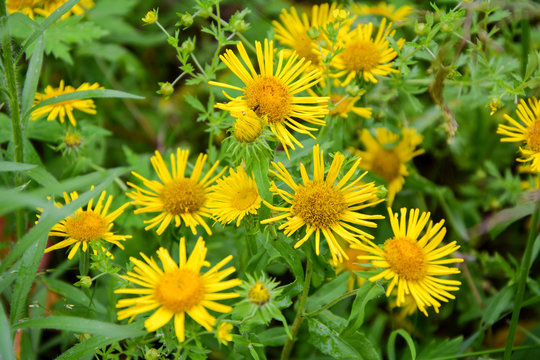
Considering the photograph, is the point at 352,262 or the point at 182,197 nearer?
the point at 182,197

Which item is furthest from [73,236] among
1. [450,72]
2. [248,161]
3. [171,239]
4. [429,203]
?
[429,203]

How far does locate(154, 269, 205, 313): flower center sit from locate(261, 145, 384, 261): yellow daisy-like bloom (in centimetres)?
24

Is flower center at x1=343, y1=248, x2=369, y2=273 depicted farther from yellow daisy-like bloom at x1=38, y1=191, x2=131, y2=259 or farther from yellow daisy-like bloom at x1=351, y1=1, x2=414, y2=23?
yellow daisy-like bloom at x1=351, y1=1, x2=414, y2=23

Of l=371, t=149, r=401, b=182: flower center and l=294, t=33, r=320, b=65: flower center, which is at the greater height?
l=294, t=33, r=320, b=65: flower center

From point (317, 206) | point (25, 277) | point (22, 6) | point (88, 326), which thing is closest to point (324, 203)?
point (317, 206)

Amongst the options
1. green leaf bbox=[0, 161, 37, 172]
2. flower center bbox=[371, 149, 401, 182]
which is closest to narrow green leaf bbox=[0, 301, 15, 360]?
green leaf bbox=[0, 161, 37, 172]

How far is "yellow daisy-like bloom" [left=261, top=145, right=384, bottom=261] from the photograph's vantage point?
1301 mm

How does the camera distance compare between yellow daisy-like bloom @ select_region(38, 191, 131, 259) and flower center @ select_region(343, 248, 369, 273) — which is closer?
yellow daisy-like bloom @ select_region(38, 191, 131, 259)

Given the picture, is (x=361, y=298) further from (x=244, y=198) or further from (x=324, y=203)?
(x=244, y=198)

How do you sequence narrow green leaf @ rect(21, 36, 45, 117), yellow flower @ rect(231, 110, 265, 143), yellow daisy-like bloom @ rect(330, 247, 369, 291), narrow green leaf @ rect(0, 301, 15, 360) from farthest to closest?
yellow daisy-like bloom @ rect(330, 247, 369, 291)
narrow green leaf @ rect(21, 36, 45, 117)
yellow flower @ rect(231, 110, 265, 143)
narrow green leaf @ rect(0, 301, 15, 360)

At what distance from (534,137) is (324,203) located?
69 centimetres

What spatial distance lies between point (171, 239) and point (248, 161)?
460 millimetres

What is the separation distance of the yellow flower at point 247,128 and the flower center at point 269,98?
0.25ft

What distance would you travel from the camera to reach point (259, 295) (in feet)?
3.68
